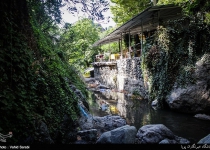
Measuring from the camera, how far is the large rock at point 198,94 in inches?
268

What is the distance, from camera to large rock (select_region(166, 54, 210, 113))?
6.80m

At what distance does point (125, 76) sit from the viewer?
14.3 m

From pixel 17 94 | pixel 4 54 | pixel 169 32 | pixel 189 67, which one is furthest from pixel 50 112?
pixel 169 32

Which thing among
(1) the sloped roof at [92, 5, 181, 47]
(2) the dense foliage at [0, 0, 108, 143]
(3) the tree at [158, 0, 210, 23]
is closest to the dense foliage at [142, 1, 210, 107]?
(3) the tree at [158, 0, 210, 23]

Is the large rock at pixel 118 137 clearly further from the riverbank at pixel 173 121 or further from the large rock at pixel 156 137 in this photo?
the riverbank at pixel 173 121

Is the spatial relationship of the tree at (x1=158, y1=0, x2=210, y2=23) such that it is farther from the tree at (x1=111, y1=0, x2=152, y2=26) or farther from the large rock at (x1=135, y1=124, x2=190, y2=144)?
the tree at (x1=111, y1=0, x2=152, y2=26)

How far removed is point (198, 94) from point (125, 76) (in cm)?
770

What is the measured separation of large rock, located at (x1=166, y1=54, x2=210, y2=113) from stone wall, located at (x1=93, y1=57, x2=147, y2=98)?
3.83m

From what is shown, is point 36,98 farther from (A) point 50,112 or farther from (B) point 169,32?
(B) point 169,32

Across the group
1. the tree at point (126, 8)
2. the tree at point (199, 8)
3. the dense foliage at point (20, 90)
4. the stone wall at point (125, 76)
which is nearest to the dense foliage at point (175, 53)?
the tree at point (199, 8)

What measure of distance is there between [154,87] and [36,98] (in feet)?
22.7

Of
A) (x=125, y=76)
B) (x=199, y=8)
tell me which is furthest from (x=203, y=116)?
(x=125, y=76)

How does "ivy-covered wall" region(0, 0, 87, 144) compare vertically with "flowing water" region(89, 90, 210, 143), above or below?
above

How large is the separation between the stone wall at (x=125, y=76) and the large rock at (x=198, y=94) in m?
3.83
